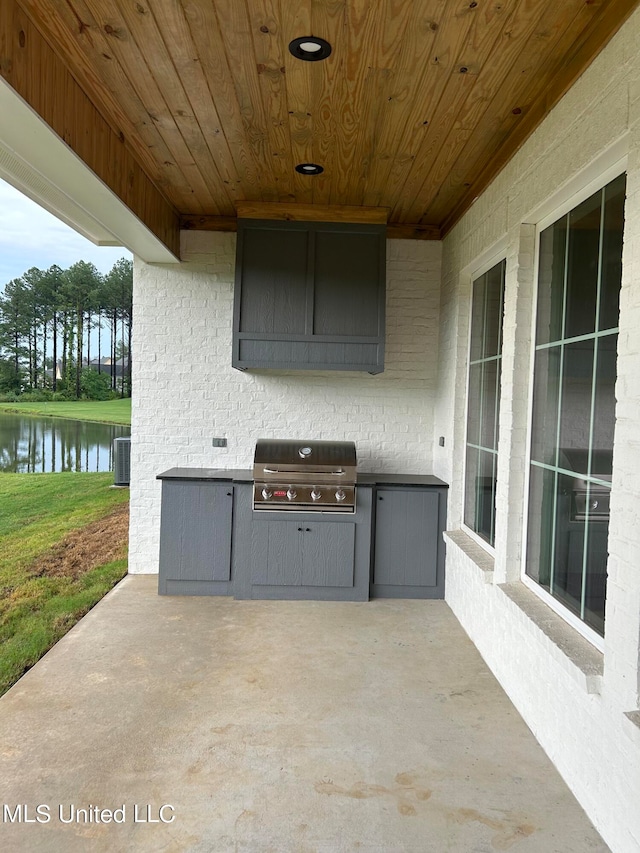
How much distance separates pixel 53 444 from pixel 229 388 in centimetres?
319

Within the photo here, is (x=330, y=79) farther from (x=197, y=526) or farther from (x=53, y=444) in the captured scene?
(x=53, y=444)

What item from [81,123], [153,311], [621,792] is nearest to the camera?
[621,792]

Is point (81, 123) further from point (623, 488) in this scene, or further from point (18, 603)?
point (18, 603)

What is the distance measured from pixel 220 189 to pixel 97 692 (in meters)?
3.06

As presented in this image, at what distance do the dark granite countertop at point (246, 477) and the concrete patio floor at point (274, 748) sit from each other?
3.26ft

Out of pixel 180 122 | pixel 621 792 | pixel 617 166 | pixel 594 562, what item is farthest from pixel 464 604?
pixel 180 122

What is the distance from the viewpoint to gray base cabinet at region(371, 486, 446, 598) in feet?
13.9

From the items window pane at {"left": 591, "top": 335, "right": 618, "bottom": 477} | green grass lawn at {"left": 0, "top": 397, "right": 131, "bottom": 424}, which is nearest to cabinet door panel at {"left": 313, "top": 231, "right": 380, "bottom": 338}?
window pane at {"left": 591, "top": 335, "right": 618, "bottom": 477}

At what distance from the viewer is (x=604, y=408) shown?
2.15m

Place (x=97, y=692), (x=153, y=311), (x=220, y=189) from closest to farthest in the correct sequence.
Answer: (x=97, y=692) → (x=220, y=189) → (x=153, y=311)

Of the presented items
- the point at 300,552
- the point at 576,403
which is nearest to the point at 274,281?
the point at 300,552

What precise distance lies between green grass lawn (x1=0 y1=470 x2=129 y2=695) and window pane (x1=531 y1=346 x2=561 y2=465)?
9.24ft

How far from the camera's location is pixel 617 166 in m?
2.11

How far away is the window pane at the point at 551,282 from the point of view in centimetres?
265
